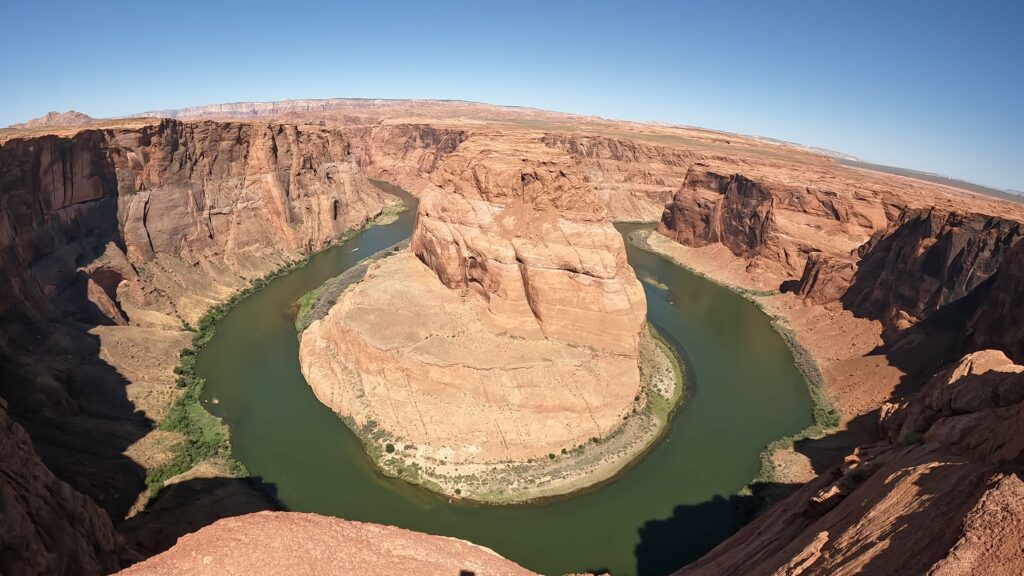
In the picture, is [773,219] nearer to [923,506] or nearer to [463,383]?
[463,383]

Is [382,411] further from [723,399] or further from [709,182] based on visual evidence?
[709,182]

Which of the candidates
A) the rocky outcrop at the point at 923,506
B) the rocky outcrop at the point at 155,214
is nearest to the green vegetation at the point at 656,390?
the rocky outcrop at the point at 923,506

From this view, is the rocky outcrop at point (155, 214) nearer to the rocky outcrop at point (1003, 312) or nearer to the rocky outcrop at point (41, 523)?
the rocky outcrop at point (41, 523)

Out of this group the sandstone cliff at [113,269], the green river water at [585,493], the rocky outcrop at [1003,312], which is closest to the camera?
the sandstone cliff at [113,269]

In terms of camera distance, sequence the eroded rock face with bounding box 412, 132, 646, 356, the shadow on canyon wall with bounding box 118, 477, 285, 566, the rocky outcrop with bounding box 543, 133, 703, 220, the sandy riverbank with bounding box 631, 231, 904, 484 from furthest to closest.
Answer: the rocky outcrop with bounding box 543, 133, 703, 220
the eroded rock face with bounding box 412, 132, 646, 356
the sandy riverbank with bounding box 631, 231, 904, 484
the shadow on canyon wall with bounding box 118, 477, 285, 566

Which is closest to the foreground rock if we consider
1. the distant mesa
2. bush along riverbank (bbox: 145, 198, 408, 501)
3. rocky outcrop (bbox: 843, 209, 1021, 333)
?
bush along riverbank (bbox: 145, 198, 408, 501)

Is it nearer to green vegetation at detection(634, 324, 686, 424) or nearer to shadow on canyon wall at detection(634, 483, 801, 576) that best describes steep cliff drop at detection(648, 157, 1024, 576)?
shadow on canyon wall at detection(634, 483, 801, 576)
